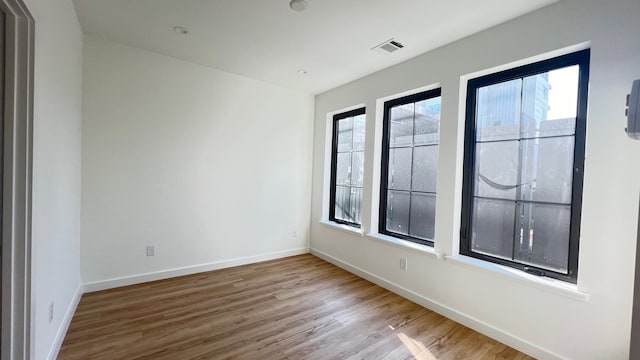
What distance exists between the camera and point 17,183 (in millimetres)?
1404

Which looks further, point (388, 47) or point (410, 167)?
point (410, 167)

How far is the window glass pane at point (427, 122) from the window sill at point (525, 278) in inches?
48.0

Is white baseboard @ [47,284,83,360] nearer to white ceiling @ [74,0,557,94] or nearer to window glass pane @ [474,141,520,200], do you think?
white ceiling @ [74,0,557,94]

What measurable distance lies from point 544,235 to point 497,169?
2.03 feet

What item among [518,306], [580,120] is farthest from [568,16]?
[518,306]

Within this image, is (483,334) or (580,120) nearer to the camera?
(580,120)

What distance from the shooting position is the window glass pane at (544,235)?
201 cm

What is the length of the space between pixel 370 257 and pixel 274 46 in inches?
104

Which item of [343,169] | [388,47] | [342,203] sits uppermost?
[388,47]

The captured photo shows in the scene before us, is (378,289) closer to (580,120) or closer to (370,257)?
(370,257)

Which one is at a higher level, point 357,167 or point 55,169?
point 357,167

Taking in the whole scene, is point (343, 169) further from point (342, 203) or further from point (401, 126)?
point (401, 126)

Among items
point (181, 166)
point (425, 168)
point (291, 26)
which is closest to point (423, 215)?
point (425, 168)

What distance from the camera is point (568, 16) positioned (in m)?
1.90
